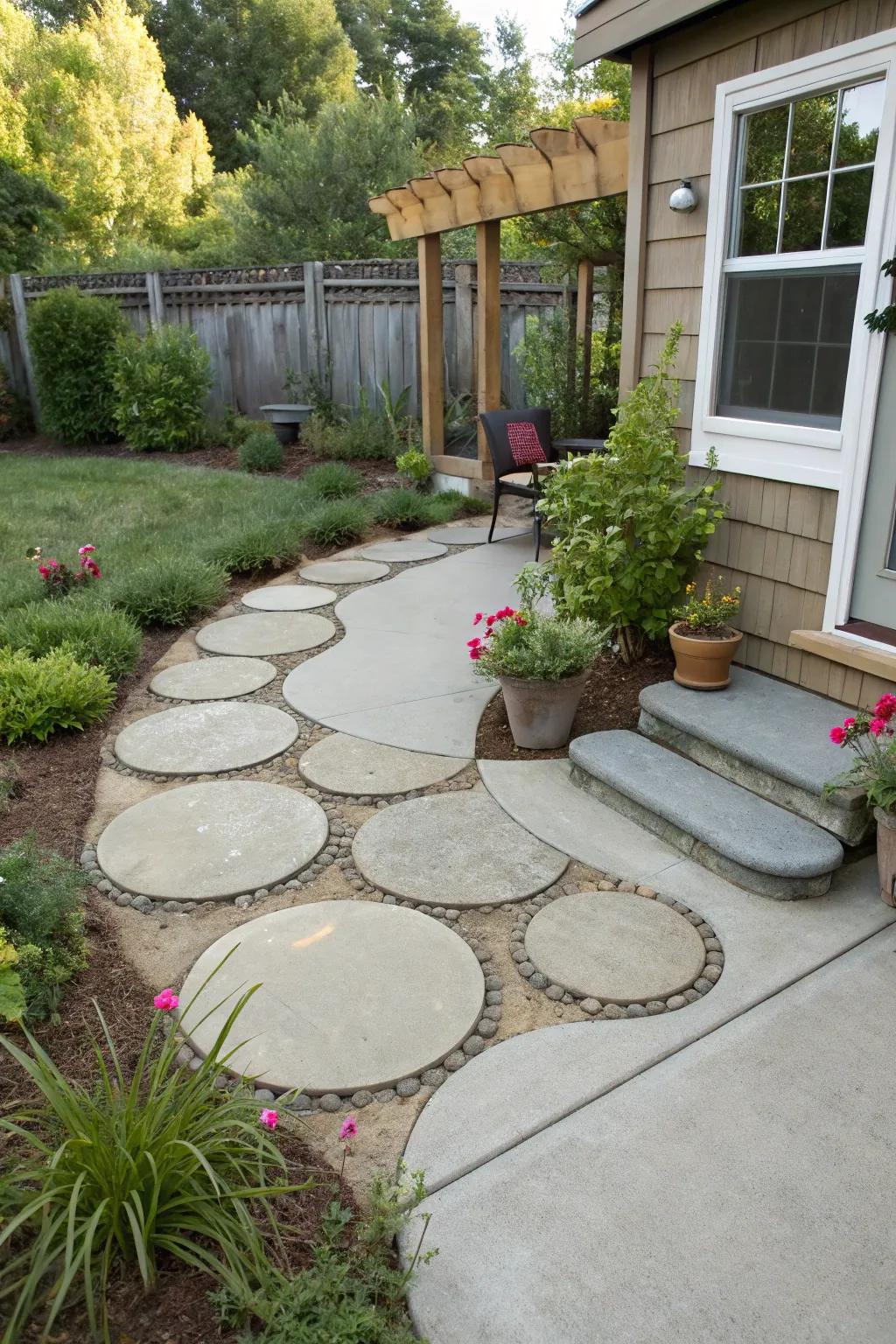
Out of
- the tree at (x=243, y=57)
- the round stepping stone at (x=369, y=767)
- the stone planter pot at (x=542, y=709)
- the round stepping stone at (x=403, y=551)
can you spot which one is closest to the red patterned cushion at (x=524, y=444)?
the round stepping stone at (x=403, y=551)

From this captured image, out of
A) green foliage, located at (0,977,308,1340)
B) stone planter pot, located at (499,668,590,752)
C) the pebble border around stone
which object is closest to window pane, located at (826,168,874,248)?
stone planter pot, located at (499,668,590,752)

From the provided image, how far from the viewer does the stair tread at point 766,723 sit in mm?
2852

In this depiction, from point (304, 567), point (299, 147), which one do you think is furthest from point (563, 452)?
point (299, 147)

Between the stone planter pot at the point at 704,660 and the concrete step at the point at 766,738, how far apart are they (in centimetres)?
3

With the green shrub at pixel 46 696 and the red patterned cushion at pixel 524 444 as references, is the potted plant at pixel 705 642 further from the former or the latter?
the red patterned cushion at pixel 524 444

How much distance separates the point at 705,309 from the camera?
3557 millimetres

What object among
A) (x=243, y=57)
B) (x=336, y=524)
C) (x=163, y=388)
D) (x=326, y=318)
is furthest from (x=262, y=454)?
(x=243, y=57)

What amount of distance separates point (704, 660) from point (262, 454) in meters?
5.84

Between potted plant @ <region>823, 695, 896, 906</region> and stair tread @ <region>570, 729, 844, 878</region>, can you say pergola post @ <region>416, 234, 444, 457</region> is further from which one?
potted plant @ <region>823, 695, 896, 906</region>

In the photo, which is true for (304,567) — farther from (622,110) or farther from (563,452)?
(622,110)

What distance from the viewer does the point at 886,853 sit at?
2.57 metres

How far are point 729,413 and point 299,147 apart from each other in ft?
42.3

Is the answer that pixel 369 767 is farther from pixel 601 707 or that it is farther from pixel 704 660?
pixel 704 660

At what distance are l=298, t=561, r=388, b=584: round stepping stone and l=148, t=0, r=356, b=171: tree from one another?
22.1 metres
